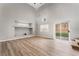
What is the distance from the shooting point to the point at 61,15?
166 cm

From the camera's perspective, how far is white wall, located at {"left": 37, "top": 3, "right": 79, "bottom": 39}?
→ 1626 mm

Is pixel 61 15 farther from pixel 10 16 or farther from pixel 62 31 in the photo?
pixel 10 16

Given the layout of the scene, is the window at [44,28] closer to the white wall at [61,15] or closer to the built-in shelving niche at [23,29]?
the white wall at [61,15]

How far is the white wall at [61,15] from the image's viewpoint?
1626mm

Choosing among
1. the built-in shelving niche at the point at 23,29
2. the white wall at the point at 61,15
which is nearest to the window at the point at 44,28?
the white wall at the point at 61,15

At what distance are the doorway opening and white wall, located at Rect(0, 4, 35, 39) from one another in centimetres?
54

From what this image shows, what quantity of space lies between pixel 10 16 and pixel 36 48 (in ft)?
2.11

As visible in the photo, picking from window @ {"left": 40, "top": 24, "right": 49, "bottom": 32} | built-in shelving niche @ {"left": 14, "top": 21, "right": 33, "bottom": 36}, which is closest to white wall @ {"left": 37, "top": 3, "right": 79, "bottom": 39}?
window @ {"left": 40, "top": 24, "right": 49, "bottom": 32}

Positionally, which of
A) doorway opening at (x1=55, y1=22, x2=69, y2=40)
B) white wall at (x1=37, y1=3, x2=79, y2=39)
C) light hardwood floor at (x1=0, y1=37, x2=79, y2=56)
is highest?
white wall at (x1=37, y1=3, x2=79, y2=39)

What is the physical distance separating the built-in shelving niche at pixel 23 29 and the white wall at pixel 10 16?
64mm

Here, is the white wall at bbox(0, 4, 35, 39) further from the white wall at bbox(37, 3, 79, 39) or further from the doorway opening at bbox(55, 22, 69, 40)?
the doorway opening at bbox(55, 22, 69, 40)

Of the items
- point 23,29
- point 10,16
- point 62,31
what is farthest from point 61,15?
point 10,16

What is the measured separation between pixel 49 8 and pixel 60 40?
54 cm

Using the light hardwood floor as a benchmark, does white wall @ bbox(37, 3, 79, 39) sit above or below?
above
